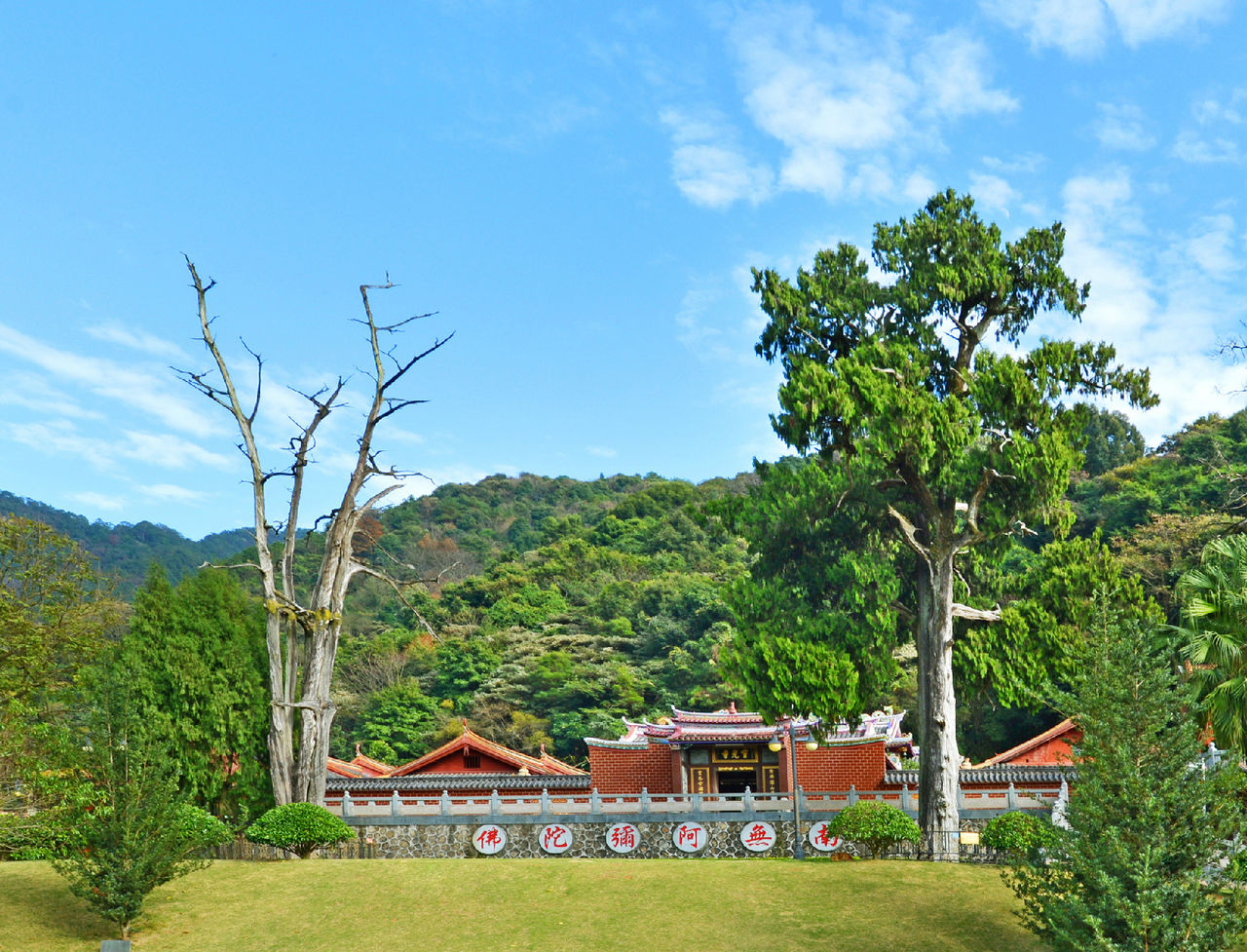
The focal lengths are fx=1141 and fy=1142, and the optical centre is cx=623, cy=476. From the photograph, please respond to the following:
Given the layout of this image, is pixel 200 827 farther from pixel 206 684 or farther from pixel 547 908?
pixel 547 908

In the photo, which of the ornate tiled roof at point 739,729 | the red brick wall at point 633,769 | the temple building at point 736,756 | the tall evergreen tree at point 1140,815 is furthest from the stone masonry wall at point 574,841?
the tall evergreen tree at point 1140,815

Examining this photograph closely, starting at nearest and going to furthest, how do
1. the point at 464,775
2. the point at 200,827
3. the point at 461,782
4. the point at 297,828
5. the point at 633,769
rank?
the point at 200,827, the point at 297,828, the point at 461,782, the point at 464,775, the point at 633,769

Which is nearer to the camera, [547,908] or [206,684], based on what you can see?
[547,908]

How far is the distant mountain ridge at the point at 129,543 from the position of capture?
4213 inches

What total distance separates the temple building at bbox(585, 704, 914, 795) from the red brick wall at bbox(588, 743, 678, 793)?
0.09ft

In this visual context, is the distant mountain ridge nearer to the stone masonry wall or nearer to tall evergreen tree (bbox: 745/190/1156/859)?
the stone masonry wall

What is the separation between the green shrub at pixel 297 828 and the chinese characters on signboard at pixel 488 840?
5124 millimetres

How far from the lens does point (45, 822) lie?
1588 cm

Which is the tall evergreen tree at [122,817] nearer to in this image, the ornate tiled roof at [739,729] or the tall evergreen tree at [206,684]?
the tall evergreen tree at [206,684]

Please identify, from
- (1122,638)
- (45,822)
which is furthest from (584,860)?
(1122,638)

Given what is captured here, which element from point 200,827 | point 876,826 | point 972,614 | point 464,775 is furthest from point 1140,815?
point 464,775

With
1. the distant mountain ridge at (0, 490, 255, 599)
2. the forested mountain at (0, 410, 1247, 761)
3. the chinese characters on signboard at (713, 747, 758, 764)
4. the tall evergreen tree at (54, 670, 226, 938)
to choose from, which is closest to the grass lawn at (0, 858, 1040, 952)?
the tall evergreen tree at (54, 670, 226, 938)

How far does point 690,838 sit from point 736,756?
5538 millimetres

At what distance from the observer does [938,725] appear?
821 inches
